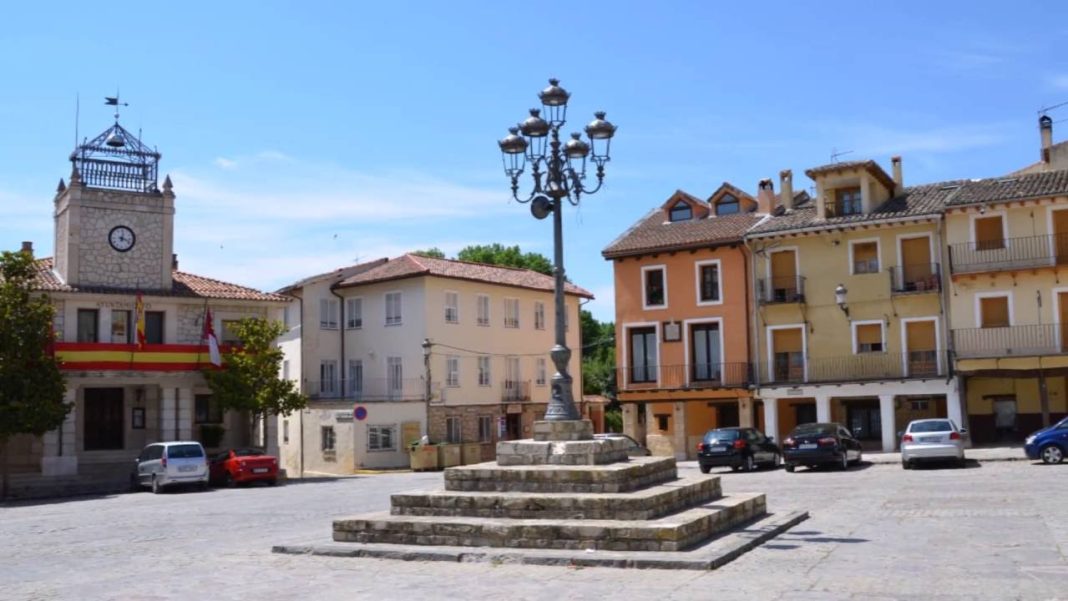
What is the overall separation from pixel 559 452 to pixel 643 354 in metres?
A: 27.5

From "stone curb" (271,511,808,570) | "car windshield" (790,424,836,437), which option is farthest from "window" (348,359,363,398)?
"stone curb" (271,511,808,570)

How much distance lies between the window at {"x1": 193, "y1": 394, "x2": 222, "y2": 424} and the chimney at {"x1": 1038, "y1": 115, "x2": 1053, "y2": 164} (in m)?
34.2

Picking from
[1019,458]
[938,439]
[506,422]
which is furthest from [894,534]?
[506,422]

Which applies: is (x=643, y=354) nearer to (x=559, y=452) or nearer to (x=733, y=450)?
(x=733, y=450)

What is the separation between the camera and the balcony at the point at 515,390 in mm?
47656

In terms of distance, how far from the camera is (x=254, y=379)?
3634 centimetres

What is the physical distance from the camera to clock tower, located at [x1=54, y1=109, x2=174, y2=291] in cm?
3644

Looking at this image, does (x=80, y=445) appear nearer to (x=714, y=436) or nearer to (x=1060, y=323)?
(x=714, y=436)

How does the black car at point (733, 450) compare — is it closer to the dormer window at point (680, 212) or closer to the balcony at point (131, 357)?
the dormer window at point (680, 212)

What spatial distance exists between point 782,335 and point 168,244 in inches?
922

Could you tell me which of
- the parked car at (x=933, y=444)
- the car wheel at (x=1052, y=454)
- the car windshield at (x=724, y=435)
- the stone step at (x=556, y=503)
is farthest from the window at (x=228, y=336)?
the car wheel at (x=1052, y=454)

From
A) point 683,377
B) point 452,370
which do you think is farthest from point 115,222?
point 683,377

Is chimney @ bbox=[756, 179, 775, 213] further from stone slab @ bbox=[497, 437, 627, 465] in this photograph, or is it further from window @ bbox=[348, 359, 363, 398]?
stone slab @ bbox=[497, 437, 627, 465]

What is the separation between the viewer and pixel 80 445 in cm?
3644
